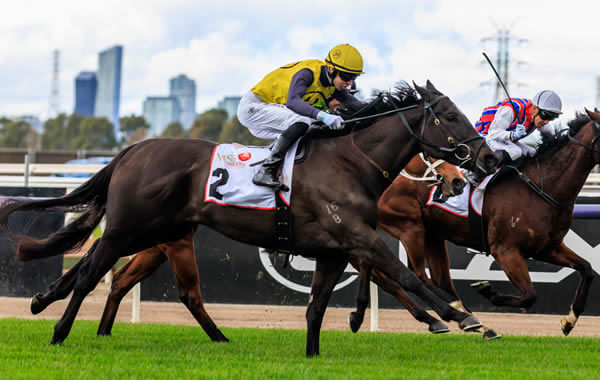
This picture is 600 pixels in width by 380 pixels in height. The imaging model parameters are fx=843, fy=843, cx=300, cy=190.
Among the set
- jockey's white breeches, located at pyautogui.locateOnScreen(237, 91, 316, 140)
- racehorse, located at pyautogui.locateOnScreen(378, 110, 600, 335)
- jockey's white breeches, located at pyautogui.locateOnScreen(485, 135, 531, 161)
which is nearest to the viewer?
jockey's white breeches, located at pyautogui.locateOnScreen(237, 91, 316, 140)

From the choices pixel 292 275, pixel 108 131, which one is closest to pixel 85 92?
pixel 108 131

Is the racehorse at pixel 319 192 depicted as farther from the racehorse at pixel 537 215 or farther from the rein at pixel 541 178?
the rein at pixel 541 178

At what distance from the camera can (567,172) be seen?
667 cm

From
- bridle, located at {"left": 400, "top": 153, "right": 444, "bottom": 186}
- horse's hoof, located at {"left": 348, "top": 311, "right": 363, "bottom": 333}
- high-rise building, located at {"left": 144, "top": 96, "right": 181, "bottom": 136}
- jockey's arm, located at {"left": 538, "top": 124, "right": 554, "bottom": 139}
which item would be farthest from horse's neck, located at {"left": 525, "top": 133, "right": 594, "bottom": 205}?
high-rise building, located at {"left": 144, "top": 96, "right": 181, "bottom": 136}

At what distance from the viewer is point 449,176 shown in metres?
6.36

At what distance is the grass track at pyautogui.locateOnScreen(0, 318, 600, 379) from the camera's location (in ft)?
15.6

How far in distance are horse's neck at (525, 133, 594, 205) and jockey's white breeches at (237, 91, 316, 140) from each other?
2139 mm

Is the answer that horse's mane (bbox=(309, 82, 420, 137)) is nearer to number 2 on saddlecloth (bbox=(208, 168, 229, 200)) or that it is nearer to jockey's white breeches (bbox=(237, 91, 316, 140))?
jockey's white breeches (bbox=(237, 91, 316, 140))

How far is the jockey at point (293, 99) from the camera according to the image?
5559 mm

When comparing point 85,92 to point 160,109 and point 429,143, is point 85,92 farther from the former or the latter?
point 429,143

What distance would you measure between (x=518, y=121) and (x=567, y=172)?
61cm

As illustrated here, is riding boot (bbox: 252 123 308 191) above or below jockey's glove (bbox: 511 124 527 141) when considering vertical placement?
below

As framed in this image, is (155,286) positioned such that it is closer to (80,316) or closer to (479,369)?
(80,316)

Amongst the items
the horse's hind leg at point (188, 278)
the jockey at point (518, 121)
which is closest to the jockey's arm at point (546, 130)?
the jockey at point (518, 121)
